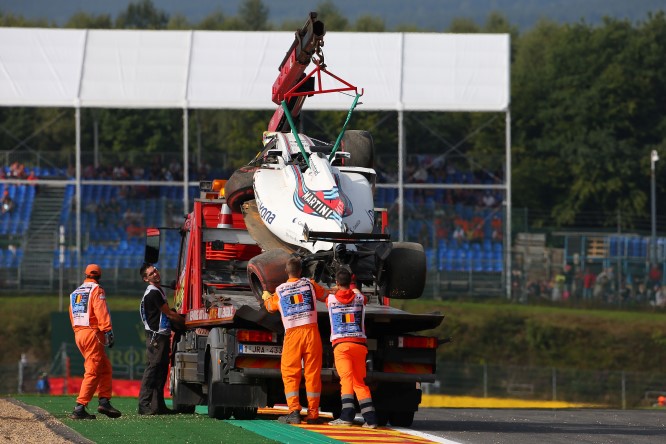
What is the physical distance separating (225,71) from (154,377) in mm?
28276

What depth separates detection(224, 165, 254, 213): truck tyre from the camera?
18844mm

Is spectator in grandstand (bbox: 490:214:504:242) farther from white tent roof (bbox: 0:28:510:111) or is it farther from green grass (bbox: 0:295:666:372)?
white tent roof (bbox: 0:28:510:111)

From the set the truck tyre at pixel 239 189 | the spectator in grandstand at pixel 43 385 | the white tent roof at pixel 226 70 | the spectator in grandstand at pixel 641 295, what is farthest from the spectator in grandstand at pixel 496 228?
the truck tyre at pixel 239 189

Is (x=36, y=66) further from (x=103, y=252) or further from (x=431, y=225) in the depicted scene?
(x=431, y=225)

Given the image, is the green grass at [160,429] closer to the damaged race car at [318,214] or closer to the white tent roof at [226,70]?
the damaged race car at [318,214]

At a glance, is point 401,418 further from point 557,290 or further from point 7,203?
point 7,203

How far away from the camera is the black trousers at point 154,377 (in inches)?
748

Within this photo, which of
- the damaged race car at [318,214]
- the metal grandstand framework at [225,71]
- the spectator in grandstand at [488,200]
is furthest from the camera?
the spectator in grandstand at [488,200]

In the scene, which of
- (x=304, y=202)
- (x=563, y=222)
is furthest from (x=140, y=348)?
(x=563, y=222)

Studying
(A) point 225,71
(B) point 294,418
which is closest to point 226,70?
(A) point 225,71

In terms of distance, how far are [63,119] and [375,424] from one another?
7613cm

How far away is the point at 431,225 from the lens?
46938 millimetres

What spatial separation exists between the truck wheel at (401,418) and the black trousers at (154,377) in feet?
10.7

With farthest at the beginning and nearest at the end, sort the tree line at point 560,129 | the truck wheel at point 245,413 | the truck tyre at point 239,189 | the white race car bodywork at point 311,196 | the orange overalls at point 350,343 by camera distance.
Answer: the tree line at point 560,129 → the truck tyre at point 239,189 → the truck wheel at point 245,413 → the white race car bodywork at point 311,196 → the orange overalls at point 350,343
